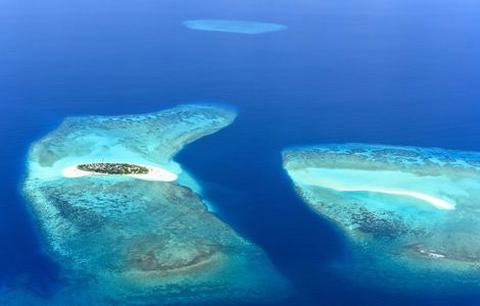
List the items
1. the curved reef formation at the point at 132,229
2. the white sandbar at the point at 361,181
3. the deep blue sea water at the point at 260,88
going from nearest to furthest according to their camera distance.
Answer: the curved reef formation at the point at 132,229 < the deep blue sea water at the point at 260,88 < the white sandbar at the point at 361,181

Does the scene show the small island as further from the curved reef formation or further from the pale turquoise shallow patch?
the pale turquoise shallow patch

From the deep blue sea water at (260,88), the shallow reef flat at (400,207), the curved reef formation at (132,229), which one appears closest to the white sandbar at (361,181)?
the shallow reef flat at (400,207)

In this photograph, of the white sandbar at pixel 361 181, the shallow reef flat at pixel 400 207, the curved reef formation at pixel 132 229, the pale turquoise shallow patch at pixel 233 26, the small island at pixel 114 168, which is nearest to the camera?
the curved reef formation at pixel 132 229

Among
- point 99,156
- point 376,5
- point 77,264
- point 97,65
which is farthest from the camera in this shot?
point 376,5

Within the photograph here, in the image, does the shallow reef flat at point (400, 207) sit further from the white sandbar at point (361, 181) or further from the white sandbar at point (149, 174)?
the white sandbar at point (149, 174)

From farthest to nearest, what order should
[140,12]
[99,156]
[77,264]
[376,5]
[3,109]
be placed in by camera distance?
[376,5] < [140,12] < [3,109] < [99,156] < [77,264]

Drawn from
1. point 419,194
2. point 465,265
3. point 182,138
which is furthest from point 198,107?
point 465,265

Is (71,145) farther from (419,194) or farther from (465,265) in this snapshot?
(465,265)

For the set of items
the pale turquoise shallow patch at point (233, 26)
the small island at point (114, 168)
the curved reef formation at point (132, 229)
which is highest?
the pale turquoise shallow patch at point (233, 26)

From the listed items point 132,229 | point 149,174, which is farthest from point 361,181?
point 132,229
